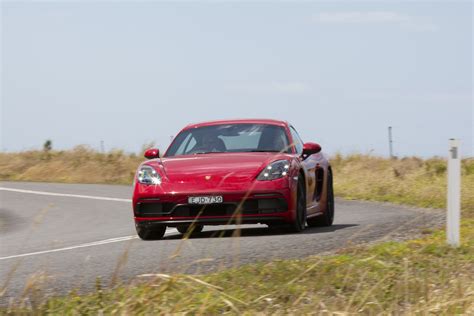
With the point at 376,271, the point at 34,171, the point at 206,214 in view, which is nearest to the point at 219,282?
the point at 376,271

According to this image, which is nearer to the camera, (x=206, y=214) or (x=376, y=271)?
(x=376, y=271)

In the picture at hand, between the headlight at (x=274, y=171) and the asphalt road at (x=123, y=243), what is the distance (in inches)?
26.4

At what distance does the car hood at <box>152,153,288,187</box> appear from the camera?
1198cm

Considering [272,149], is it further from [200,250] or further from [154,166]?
[200,250]

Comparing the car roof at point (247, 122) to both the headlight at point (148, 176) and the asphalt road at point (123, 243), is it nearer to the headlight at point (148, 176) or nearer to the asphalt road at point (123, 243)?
the asphalt road at point (123, 243)

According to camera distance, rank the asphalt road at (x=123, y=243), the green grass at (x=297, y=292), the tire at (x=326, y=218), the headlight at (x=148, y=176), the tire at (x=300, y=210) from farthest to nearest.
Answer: the tire at (x=326, y=218) → the tire at (x=300, y=210) → the headlight at (x=148, y=176) → the asphalt road at (x=123, y=243) → the green grass at (x=297, y=292)

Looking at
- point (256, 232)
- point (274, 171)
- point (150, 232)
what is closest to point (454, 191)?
point (274, 171)

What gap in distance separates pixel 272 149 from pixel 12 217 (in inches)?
299

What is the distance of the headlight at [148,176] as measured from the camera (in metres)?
12.2

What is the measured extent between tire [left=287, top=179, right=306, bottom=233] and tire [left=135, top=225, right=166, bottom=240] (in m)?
1.51

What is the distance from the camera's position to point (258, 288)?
7.27 metres

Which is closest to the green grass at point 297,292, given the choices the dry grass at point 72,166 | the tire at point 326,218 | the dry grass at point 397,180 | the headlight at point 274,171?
the headlight at point 274,171

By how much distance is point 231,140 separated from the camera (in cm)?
1328

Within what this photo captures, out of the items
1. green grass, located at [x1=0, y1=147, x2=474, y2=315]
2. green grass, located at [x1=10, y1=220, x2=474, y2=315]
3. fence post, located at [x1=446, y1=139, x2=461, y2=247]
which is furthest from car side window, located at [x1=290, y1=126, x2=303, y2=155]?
green grass, located at [x1=10, y1=220, x2=474, y2=315]
